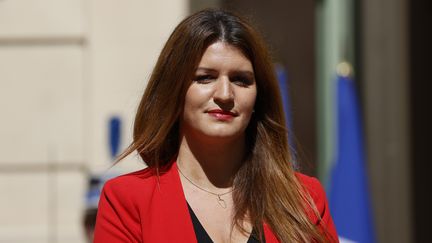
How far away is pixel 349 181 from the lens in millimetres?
5891

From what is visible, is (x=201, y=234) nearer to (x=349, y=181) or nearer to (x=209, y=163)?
(x=209, y=163)

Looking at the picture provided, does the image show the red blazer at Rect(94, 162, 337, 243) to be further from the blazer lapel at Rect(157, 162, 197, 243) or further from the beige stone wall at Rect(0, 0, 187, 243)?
the beige stone wall at Rect(0, 0, 187, 243)

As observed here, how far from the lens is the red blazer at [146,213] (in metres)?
3.04

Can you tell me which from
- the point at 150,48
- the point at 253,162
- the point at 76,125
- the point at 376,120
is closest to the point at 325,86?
the point at 376,120

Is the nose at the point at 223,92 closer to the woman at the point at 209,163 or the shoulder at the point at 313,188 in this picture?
the woman at the point at 209,163

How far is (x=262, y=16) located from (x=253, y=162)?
526 cm

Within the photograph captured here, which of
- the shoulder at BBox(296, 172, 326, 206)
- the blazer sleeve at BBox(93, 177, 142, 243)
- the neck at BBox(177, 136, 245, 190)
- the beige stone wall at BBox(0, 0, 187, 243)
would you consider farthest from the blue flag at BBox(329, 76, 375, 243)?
the blazer sleeve at BBox(93, 177, 142, 243)

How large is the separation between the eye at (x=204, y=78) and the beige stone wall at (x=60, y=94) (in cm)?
444

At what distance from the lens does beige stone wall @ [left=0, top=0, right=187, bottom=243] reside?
7598 mm

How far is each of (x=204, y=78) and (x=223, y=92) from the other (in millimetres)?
94

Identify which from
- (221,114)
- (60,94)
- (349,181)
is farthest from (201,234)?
(60,94)

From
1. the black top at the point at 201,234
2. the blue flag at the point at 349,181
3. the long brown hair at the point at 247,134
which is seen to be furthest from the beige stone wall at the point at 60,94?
the black top at the point at 201,234

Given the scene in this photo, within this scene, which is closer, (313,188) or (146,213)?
(146,213)

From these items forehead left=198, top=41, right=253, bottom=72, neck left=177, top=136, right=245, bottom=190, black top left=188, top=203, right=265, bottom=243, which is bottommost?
black top left=188, top=203, right=265, bottom=243
